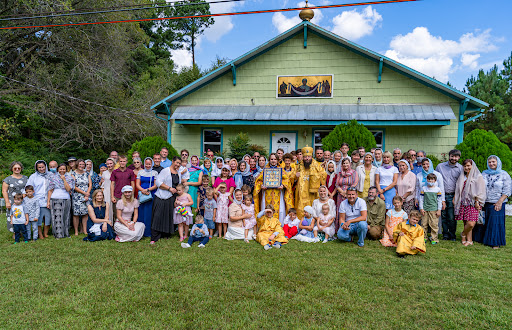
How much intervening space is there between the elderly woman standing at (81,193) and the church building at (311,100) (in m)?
6.44

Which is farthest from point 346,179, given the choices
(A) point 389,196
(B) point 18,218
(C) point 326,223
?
(B) point 18,218

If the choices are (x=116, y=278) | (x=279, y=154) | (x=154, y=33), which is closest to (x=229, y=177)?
(x=279, y=154)

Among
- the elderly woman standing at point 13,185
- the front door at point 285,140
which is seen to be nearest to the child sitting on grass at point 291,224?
the elderly woman standing at point 13,185

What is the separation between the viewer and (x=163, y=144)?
11.6 metres

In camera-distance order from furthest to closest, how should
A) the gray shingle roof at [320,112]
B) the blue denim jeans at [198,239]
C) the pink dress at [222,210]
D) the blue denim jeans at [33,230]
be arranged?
the gray shingle roof at [320,112] < the pink dress at [222,210] < the blue denim jeans at [33,230] < the blue denim jeans at [198,239]

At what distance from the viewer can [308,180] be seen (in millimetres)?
7344

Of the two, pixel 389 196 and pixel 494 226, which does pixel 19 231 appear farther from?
pixel 494 226

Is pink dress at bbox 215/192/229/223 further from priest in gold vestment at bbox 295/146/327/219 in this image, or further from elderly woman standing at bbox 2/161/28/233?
elderly woman standing at bbox 2/161/28/233

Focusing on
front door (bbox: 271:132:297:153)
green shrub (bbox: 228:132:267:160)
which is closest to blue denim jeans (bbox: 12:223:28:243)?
green shrub (bbox: 228:132:267:160)

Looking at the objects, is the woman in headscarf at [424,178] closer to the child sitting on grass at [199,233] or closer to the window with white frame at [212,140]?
the child sitting on grass at [199,233]

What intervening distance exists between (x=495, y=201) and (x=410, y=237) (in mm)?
2174

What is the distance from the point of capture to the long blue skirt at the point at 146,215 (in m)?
7.02

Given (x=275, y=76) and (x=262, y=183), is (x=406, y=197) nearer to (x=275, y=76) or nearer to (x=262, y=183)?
(x=262, y=183)

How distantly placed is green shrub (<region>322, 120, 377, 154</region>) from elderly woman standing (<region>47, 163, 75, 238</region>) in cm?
754
